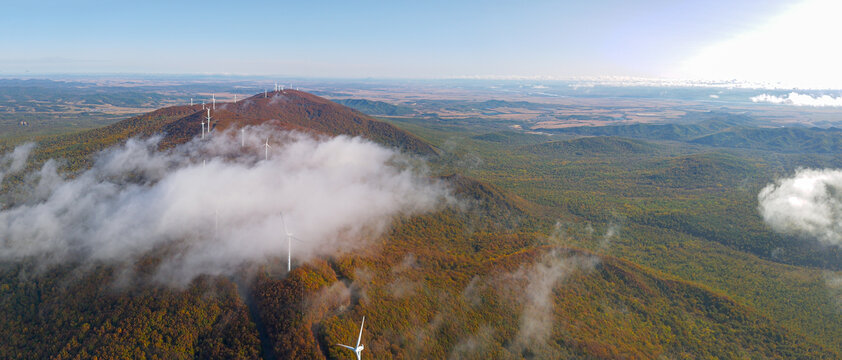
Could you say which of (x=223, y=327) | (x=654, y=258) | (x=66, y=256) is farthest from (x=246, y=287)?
(x=654, y=258)

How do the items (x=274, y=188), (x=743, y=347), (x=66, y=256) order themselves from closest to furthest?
(x=66, y=256), (x=743, y=347), (x=274, y=188)

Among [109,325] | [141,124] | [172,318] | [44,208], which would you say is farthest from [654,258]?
[141,124]

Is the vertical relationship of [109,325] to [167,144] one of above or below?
below

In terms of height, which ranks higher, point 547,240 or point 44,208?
point 44,208

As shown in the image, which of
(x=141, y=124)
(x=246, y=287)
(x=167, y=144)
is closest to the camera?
(x=246, y=287)

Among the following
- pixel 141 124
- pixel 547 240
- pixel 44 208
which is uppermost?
pixel 141 124

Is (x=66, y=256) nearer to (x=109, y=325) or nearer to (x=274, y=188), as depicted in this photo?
(x=109, y=325)

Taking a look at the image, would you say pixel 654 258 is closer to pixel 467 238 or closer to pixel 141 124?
pixel 467 238

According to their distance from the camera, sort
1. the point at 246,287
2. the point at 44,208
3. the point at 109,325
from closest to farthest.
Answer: the point at 109,325 → the point at 246,287 → the point at 44,208

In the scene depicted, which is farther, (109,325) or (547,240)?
(547,240)
